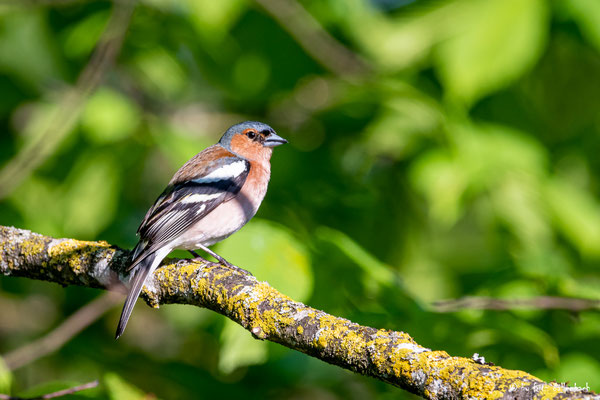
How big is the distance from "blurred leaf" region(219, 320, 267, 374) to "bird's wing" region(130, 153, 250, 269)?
1024mm

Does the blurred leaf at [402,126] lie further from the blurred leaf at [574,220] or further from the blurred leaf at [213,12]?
the blurred leaf at [213,12]

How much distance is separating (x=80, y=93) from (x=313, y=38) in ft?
7.41

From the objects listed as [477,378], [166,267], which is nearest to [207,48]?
[166,267]

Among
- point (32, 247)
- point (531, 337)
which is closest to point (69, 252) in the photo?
point (32, 247)

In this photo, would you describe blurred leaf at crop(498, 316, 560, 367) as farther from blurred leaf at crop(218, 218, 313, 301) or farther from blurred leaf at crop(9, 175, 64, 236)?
blurred leaf at crop(9, 175, 64, 236)

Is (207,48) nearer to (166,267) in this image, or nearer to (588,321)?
(166,267)

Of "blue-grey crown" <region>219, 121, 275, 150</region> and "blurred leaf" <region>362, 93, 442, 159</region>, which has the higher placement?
"blurred leaf" <region>362, 93, 442, 159</region>

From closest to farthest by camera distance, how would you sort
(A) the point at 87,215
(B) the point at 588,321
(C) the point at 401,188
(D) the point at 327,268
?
(D) the point at 327,268 → (B) the point at 588,321 → (A) the point at 87,215 → (C) the point at 401,188

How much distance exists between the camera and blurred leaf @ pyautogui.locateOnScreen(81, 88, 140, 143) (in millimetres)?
5051

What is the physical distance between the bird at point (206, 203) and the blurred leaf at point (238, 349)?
2.40 ft

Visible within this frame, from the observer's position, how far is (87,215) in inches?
207

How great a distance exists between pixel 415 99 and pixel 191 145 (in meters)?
1.81

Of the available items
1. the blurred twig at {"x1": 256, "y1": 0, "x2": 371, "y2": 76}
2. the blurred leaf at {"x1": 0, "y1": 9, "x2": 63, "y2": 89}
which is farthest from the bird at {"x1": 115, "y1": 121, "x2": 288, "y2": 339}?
the blurred leaf at {"x1": 0, "y1": 9, "x2": 63, "y2": 89}

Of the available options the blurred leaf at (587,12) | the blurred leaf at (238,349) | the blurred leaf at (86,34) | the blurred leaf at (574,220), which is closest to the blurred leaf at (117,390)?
the blurred leaf at (238,349)
